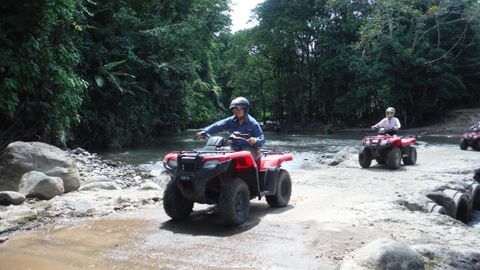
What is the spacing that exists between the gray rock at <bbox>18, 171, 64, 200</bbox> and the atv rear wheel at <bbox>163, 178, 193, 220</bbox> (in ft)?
9.08

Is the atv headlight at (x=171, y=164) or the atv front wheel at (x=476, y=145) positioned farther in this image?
the atv front wheel at (x=476, y=145)

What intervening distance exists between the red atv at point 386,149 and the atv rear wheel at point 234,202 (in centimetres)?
702

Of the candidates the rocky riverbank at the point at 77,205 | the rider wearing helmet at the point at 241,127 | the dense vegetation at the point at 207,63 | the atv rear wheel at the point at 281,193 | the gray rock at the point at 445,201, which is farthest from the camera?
the dense vegetation at the point at 207,63

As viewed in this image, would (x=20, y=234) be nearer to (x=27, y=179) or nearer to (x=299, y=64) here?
(x=27, y=179)

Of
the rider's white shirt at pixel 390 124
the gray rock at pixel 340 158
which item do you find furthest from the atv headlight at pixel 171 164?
the gray rock at pixel 340 158

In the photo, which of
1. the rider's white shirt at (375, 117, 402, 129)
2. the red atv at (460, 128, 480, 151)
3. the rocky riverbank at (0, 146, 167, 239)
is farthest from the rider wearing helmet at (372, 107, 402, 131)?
the rocky riverbank at (0, 146, 167, 239)

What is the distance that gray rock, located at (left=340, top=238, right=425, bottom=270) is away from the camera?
14.0ft

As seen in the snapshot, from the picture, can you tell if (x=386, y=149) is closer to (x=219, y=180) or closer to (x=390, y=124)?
(x=390, y=124)

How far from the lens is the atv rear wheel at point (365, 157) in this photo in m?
12.6

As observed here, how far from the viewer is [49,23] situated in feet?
36.5

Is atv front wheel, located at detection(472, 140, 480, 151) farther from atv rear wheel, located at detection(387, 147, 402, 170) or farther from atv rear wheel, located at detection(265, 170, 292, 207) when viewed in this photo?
atv rear wheel, located at detection(265, 170, 292, 207)

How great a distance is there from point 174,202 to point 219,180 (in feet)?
2.27

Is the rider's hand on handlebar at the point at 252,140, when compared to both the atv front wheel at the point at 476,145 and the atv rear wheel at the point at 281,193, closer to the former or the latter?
the atv rear wheel at the point at 281,193

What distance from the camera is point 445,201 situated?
8508 mm
